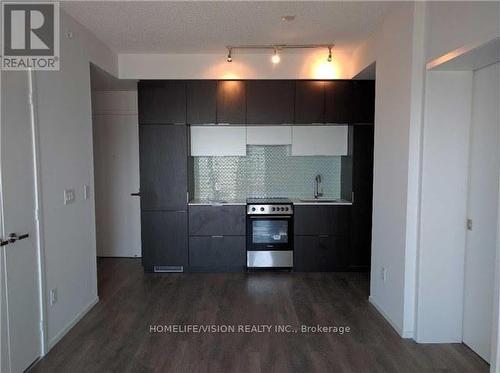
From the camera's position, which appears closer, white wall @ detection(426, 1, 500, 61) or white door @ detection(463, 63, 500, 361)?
white wall @ detection(426, 1, 500, 61)

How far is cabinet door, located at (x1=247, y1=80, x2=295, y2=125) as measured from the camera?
14.9 feet

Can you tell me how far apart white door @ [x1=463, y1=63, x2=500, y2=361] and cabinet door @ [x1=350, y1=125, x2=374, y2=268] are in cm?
187

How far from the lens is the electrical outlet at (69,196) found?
309 cm

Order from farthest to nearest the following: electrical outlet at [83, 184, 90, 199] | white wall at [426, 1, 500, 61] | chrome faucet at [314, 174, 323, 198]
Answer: chrome faucet at [314, 174, 323, 198], electrical outlet at [83, 184, 90, 199], white wall at [426, 1, 500, 61]

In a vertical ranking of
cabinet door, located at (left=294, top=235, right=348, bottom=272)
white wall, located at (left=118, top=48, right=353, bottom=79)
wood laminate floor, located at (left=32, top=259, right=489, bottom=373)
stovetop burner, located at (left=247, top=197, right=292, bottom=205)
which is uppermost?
white wall, located at (left=118, top=48, right=353, bottom=79)

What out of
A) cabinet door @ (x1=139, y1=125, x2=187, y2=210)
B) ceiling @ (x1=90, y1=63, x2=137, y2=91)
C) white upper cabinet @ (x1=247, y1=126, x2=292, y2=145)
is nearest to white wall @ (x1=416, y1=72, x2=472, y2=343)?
white upper cabinet @ (x1=247, y1=126, x2=292, y2=145)

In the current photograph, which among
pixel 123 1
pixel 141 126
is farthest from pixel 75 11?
pixel 141 126

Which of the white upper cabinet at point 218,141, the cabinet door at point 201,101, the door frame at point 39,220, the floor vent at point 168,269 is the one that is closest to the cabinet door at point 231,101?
the cabinet door at point 201,101

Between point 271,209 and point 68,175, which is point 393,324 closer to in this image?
point 271,209

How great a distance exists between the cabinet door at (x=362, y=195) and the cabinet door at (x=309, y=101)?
513 millimetres

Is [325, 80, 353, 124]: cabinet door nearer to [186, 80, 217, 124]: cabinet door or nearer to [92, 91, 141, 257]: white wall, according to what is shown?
[186, 80, 217, 124]: cabinet door

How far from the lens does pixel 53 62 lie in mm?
2893

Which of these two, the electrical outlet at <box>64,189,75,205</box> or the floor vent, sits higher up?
the electrical outlet at <box>64,189,75,205</box>

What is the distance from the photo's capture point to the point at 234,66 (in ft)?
14.8
